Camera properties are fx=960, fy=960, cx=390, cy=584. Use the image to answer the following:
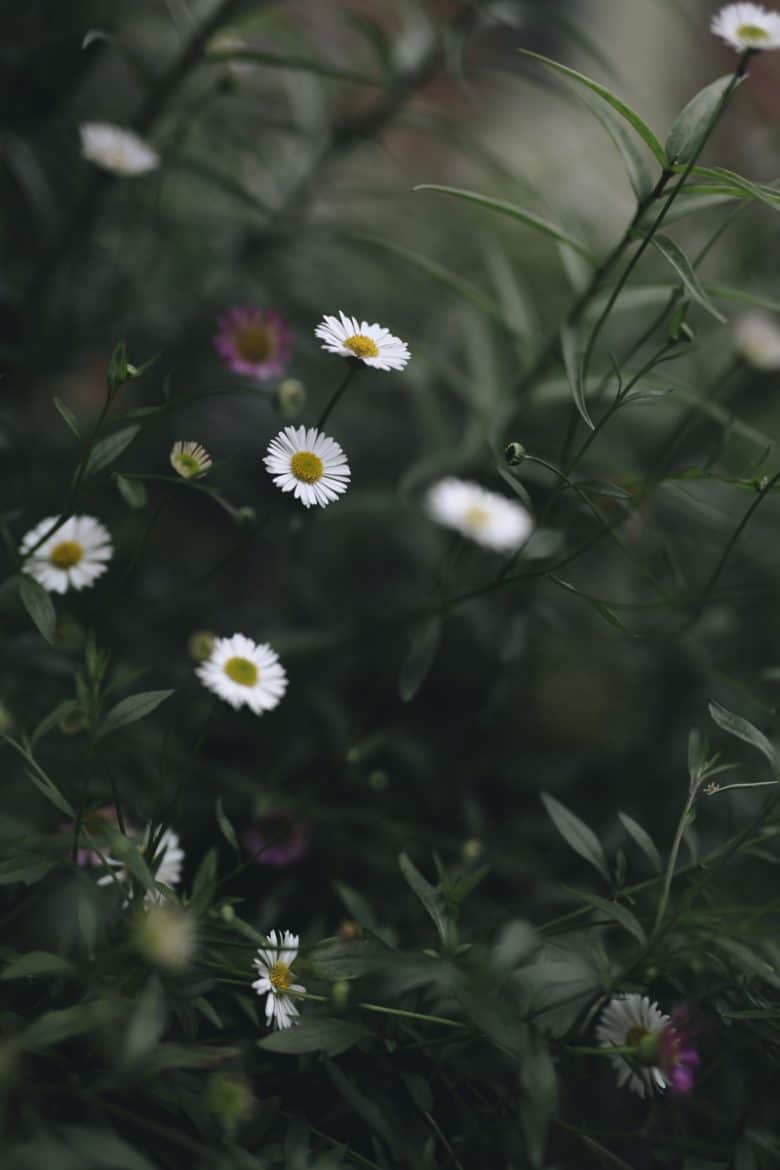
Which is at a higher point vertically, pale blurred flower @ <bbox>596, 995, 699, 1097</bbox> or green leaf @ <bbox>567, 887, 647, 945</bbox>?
green leaf @ <bbox>567, 887, 647, 945</bbox>

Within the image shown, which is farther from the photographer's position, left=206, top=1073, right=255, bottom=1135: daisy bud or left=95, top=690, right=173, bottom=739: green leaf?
left=95, top=690, right=173, bottom=739: green leaf

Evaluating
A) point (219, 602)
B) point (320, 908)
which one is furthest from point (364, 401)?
point (320, 908)

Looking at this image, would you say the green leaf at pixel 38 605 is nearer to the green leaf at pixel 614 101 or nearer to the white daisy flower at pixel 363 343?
the white daisy flower at pixel 363 343

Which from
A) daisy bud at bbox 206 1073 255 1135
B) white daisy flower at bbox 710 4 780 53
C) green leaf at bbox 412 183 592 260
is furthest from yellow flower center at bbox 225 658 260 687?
white daisy flower at bbox 710 4 780 53

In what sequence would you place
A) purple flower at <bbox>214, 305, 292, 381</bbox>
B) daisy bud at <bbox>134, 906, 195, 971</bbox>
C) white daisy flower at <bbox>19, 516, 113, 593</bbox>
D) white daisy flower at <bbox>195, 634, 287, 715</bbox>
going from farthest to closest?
purple flower at <bbox>214, 305, 292, 381</bbox>, white daisy flower at <bbox>19, 516, 113, 593</bbox>, white daisy flower at <bbox>195, 634, 287, 715</bbox>, daisy bud at <bbox>134, 906, 195, 971</bbox>

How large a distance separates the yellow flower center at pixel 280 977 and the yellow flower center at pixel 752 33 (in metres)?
0.63

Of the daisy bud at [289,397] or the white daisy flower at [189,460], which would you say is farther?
the daisy bud at [289,397]

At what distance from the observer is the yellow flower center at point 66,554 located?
66cm

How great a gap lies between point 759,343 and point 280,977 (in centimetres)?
72

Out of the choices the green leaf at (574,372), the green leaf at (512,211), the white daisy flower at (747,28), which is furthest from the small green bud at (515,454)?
the white daisy flower at (747,28)

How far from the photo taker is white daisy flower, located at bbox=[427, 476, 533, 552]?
0.66m

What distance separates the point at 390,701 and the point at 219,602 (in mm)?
199

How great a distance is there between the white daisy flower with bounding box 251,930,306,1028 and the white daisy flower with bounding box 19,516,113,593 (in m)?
0.27

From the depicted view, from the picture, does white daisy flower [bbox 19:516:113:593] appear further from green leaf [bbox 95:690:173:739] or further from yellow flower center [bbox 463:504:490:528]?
yellow flower center [bbox 463:504:490:528]
